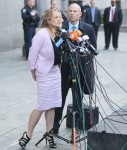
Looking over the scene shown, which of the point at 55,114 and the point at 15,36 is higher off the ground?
the point at 55,114

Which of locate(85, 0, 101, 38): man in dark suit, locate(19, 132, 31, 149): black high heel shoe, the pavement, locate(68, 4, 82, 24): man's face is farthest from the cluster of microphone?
locate(85, 0, 101, 38): man in dark suit

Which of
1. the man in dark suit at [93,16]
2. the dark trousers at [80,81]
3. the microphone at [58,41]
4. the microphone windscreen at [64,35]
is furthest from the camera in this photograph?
the man in dark suit at [93,16]

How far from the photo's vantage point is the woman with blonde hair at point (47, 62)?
19.3 feet

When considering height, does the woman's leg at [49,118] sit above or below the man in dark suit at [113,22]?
above

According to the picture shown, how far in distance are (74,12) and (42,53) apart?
872mm

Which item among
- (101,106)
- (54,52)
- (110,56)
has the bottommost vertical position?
(110,56)

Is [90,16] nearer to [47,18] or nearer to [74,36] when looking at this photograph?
[47,18]

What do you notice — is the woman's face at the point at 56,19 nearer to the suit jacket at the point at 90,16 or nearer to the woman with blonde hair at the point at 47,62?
the woman with blonde hair at the point at 47,62

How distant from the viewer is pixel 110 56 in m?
15.5

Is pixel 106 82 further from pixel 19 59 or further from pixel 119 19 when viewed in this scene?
pixel 119 19

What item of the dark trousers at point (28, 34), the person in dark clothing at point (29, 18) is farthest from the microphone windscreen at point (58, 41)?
the dark trousers at point (28, 34)

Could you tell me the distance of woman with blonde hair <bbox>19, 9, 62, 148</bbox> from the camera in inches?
232

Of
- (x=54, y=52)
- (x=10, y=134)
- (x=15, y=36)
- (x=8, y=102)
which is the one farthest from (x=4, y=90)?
(x=15, y=36)

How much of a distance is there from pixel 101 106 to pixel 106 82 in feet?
8.97
